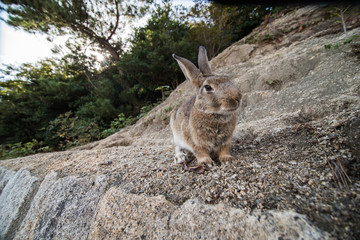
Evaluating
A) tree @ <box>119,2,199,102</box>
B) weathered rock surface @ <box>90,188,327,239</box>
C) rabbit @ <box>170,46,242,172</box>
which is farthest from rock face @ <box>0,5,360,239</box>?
tree @ <box>119,2,199,102</box>

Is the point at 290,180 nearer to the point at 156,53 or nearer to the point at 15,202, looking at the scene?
the point at 15,202

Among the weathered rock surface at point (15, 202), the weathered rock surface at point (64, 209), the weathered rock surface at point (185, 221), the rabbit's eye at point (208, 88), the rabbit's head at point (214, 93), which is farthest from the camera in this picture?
the weathered rock surface at point (15, 202)

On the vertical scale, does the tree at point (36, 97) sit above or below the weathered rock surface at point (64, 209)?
above

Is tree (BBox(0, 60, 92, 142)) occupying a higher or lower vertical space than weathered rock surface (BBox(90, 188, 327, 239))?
higher

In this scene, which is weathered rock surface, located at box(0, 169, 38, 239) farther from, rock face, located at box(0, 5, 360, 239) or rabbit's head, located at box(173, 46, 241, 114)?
rabbit's head, located at box(173, 46, 241, 114)

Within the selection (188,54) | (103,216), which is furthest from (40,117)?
(103,216)

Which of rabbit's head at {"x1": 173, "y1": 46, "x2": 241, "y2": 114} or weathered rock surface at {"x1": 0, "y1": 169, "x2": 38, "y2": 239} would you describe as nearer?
rabbit's head at {"x1": 173, "y1": 46, "x2": 241, "y2": 114}

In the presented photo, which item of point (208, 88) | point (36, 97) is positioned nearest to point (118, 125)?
point (36, 97)

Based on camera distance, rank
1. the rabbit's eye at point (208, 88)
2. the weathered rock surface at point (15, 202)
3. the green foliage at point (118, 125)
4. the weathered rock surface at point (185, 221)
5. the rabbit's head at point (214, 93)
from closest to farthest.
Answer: the weathered rock surface at point (185, 221) → the rabbit's head at point (214, 93) → the rabbit's eye at point (208, 88) → the weathered rock surface at point (15, 202) → the green foliage at point (118, 125)

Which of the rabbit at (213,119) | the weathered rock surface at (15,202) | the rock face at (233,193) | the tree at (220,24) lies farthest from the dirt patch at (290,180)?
the tree at (220,24)

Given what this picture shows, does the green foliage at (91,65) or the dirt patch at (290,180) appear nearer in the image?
the dirt patch at (290,180)

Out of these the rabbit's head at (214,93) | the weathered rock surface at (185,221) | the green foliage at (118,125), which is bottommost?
the green foliage at (118,125)

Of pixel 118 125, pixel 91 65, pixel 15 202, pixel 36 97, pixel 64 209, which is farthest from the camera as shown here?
pixel 91 65

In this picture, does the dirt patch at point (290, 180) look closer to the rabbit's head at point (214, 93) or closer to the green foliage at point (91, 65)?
the rabbit's head at point (214, 93)
